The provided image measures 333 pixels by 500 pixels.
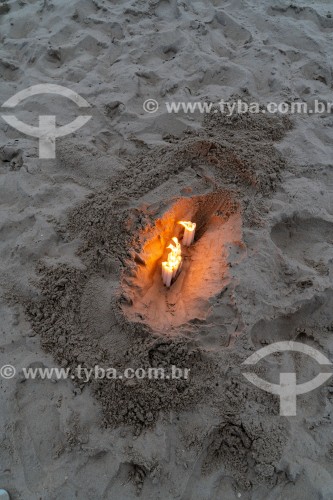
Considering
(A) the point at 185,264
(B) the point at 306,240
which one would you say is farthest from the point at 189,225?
(B) the point at 306,240

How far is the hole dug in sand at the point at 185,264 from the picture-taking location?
7.80 feet

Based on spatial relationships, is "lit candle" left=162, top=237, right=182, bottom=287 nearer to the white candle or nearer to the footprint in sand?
the white candle

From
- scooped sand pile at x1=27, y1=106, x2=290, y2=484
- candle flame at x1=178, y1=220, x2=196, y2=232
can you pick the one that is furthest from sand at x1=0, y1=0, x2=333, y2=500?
candle flame at x1=178, y1=220, x2=196, y2=232

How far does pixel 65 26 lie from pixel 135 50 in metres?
0.89

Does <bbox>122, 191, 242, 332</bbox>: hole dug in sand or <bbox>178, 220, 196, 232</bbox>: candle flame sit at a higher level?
<bbox>178, 220, 196, 232</bbox>: candle flame

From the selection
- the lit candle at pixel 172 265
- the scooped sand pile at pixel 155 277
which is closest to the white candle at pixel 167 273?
the lit candle at pixel 172 265

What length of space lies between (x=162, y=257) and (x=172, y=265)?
0.26m

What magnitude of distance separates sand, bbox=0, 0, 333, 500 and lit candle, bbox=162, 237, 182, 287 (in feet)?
0.30

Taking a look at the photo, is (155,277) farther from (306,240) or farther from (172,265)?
(306,240)

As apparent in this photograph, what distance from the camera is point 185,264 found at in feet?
8.96

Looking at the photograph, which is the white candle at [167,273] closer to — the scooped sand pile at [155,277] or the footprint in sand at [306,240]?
the scooped sand pile at [155,277]

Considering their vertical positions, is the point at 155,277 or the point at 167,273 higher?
the point at 167,273

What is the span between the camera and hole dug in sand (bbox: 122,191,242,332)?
238cm

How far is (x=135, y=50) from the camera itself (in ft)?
13.0
